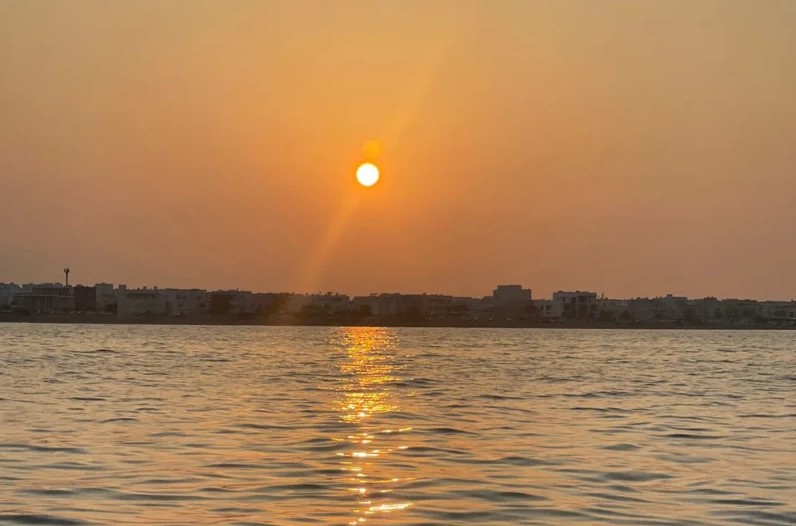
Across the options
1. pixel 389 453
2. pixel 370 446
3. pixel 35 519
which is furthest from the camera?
pixel 370 446

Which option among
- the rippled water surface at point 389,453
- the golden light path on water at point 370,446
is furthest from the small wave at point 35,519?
the golden light path on water at point 370,446

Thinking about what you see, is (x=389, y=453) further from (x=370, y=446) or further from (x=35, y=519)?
(x=35, y=519)

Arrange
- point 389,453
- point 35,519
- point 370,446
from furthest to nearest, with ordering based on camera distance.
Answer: point 370,446 → point 389,453 → point 35,519

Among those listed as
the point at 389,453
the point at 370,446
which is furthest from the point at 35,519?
the point at 370,446

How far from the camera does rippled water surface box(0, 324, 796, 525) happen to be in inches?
616

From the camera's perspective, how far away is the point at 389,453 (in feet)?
71.8

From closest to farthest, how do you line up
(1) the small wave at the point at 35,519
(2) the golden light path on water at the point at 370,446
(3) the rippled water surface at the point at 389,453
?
(1) the small wave at the point at 35,519, (3) the rippled water surface at the point at 389,453, (2) the golden light path on water at the point at 370,446

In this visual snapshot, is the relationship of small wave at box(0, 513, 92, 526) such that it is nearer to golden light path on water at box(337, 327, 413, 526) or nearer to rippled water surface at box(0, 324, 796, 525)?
rippled water surface at box(0, 324, 796, 525)

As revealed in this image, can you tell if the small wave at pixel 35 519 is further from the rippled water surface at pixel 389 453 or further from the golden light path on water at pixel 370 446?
the golden light path on water at pixel 370 446

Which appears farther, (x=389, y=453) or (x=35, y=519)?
(x=389, y=453)

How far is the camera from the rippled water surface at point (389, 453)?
15648mm

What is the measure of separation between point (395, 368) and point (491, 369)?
4.87 meters

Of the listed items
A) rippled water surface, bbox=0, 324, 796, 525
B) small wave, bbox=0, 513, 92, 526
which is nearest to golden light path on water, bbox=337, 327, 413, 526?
rippled water surface, bbox=0, 324, 796, 525

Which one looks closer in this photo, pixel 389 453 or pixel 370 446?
pixel 389 453
